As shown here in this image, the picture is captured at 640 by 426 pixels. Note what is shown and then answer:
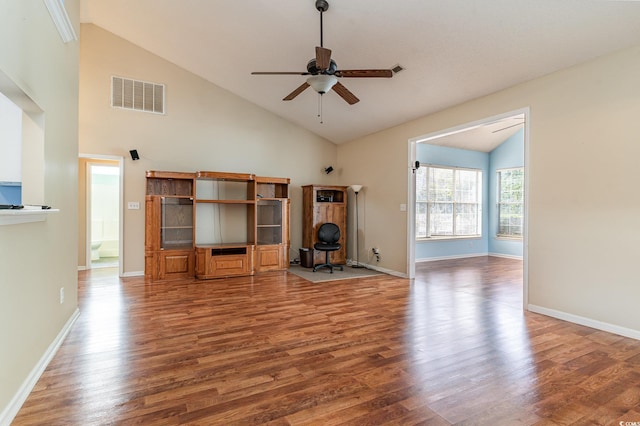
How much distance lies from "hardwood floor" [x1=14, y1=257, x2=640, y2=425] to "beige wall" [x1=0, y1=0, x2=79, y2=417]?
0.28 meters

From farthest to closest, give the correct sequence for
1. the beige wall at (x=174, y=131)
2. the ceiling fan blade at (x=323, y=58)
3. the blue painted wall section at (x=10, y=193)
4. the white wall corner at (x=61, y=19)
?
the beige wall at (x=174, y=131)
the ceiling fan blade at (x=323, y=58)
the white wall corner at (x=61, y=19)
the blue painted wall section at (x=10, y=193)

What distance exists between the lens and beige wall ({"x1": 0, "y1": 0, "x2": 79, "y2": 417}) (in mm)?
1813

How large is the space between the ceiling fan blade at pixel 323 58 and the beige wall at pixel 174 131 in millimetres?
4000

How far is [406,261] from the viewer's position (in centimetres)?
580

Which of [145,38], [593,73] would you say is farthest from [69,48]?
[593,73]

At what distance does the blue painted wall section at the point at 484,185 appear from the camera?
8.04m

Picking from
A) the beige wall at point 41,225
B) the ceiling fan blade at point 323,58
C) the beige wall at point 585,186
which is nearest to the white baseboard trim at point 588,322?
the beige wall at point 585,186

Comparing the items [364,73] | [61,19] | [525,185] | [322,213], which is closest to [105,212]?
[322,213]

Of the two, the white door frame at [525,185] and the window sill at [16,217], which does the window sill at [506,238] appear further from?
the window sill at [16,217]

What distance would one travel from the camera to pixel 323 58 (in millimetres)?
2949

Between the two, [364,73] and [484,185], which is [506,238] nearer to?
[484,185]

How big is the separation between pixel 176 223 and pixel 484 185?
799 centimetres

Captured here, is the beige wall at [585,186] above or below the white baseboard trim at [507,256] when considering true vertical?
above

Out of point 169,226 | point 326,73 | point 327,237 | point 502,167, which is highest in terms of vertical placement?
point 326,73
